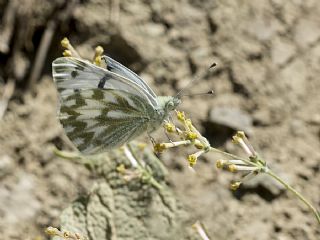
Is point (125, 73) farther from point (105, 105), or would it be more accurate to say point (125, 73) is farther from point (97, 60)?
point (105, 105)

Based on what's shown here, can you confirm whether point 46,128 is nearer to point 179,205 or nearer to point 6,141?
point 6,141

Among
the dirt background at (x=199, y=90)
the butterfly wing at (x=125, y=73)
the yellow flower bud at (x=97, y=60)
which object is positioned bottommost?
the dirt background at (x=199, y=90)

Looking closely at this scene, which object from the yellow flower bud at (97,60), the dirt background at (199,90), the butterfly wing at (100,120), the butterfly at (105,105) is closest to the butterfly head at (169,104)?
the butterfly at (105,105)

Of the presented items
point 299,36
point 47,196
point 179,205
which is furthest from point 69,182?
point 299,36

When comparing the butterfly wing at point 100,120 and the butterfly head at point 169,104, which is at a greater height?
the butterfly head at point 169,104

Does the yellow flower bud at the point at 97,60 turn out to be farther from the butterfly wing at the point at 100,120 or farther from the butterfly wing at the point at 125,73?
the butterfly wing at the point at 100,120

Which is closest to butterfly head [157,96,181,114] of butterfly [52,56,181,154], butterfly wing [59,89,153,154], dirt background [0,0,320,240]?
butterfly [52,56,181,154]

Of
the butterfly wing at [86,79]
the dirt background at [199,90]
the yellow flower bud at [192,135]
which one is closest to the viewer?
the yellow flower bud at [192,135]
